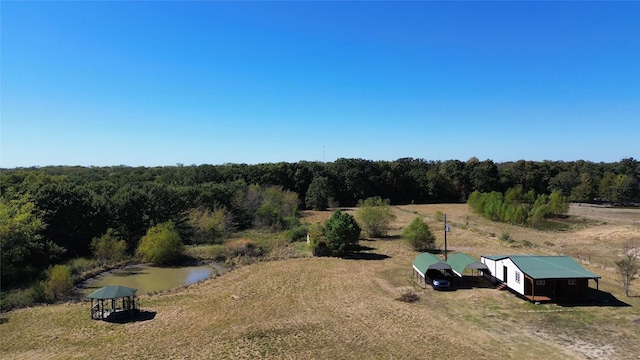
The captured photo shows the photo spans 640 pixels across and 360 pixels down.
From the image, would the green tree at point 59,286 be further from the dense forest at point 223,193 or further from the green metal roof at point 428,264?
the green metal roof at point 428,264

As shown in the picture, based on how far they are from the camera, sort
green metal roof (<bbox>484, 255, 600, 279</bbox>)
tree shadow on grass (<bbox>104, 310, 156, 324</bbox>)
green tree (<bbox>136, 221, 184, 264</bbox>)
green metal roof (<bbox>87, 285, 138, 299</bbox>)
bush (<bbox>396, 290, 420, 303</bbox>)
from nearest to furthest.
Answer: green metal roof (<bbox>87, 285, 138, 299</bbox>) → tree shadow on grass (<bbox>104, 310, 156, 324</bbox>) → green metal roof (<bbox>484, 255, 600, 279</bbox>) → bush (<bbox>396, 290, 420, 303</bbox>) → green tree (<bbox>136, 221, 184, 264</bbox>)

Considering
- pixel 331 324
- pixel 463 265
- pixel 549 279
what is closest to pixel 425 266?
pixel 463 265

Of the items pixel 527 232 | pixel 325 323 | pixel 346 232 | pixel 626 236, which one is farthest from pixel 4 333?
pixel 626 236

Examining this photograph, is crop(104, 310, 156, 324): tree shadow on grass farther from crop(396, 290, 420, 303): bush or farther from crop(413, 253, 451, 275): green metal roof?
crop(413, 253, 451, 275): green metal roof

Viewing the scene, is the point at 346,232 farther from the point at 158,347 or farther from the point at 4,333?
the point at 4,333

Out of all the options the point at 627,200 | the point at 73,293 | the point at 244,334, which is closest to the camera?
the point at 244,334

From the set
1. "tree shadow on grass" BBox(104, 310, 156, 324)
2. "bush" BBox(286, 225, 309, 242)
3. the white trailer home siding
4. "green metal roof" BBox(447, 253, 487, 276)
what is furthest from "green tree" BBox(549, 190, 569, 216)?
"tree shadow on grass" BBox(104, 310, 156, 324)
